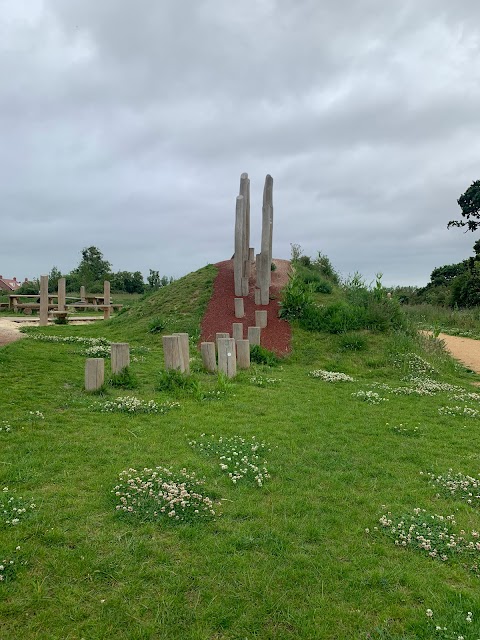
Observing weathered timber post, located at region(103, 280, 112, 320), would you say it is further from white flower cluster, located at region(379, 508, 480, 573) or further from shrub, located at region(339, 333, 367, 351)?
white flower cluster, located at region(379, 508, 480, 573)

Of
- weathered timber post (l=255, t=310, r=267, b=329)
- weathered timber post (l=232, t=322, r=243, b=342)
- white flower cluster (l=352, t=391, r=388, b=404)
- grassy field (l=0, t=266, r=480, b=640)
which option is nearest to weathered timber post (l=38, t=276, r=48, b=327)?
weathered timber post (l=255, t=310, r=267, b=329)

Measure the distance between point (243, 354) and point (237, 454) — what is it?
5.96 m

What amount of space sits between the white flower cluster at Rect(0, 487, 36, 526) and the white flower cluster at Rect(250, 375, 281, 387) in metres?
6.39

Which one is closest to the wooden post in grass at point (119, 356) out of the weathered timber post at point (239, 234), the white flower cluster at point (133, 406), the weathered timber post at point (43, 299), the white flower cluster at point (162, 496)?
the white flower cluster at point (133, 406)

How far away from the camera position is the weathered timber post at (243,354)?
11.9 metres

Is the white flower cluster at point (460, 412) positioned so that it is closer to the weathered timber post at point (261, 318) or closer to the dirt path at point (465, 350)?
the dirt path at point (465, 350)

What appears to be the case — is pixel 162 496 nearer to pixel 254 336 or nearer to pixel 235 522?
pixel 235 522

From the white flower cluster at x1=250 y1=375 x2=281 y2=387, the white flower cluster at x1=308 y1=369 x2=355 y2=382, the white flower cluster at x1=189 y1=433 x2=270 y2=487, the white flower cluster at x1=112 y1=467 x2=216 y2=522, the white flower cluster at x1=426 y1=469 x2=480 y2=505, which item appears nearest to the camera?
the white flower cluster at x1=112 y1=467 x2=216 y2=522

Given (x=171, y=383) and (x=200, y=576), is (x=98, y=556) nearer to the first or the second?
(x=200, y=576)

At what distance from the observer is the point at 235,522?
4438mm

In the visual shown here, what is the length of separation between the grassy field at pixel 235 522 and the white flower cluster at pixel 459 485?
42 millimetres

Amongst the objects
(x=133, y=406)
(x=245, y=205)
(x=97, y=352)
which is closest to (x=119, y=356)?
(x=133, y=406)

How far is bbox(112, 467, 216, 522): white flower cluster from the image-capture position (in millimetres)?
4461

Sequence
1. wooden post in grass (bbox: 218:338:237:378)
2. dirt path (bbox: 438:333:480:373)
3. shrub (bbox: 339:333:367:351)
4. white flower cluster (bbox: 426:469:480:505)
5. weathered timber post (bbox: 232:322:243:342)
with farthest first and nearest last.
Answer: dirt path (bbox: 438:333:480:373), shrub (bbox: 339:333:367:351), weathered timber post (bbox: 232:322:243:342), wooden post in grass (bbox: 218:338:237:378), white flower cluster (bbox: 426:469:480:505)
